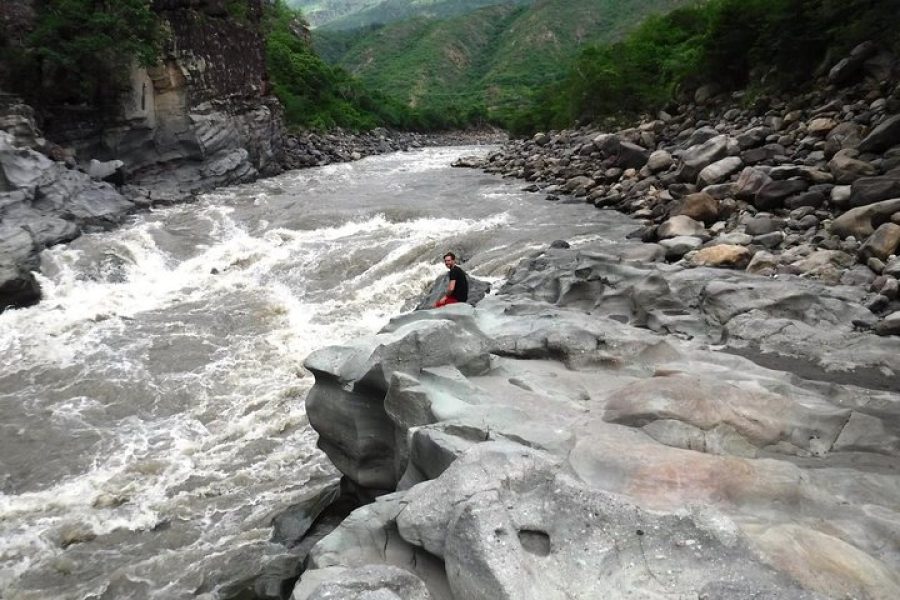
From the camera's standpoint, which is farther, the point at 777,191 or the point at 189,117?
the point at 189,117

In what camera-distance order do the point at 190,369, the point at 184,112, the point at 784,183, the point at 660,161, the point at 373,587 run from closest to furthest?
1. the point at 373,587
2. the point at 190,369
3. the point at 784,183
4. the point at 660,161
5. the point at 184,112

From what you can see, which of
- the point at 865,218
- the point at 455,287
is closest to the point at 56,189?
the point at 455,287

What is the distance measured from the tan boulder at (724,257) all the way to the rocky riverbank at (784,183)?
0.06 ft

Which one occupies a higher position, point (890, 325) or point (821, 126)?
point (821, 126)

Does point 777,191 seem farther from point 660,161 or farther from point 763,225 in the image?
point 660,161

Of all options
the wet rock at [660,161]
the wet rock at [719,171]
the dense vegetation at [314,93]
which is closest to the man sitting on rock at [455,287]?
the wet rock at [719,171]

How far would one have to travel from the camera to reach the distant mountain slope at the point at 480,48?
361 ft

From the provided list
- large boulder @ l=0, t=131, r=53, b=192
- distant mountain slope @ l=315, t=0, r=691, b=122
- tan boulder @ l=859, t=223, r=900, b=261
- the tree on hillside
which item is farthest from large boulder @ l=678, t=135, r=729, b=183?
distant mountain slope @ l=315, t=0, r=691, b=122

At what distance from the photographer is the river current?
640 centimetres

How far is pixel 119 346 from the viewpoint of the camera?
11070 mm

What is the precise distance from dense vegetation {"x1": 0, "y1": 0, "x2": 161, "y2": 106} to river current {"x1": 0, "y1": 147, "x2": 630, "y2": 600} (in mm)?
6053

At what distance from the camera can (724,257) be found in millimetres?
10852

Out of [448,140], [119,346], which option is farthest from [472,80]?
[119,346]

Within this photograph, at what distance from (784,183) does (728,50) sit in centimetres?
984
